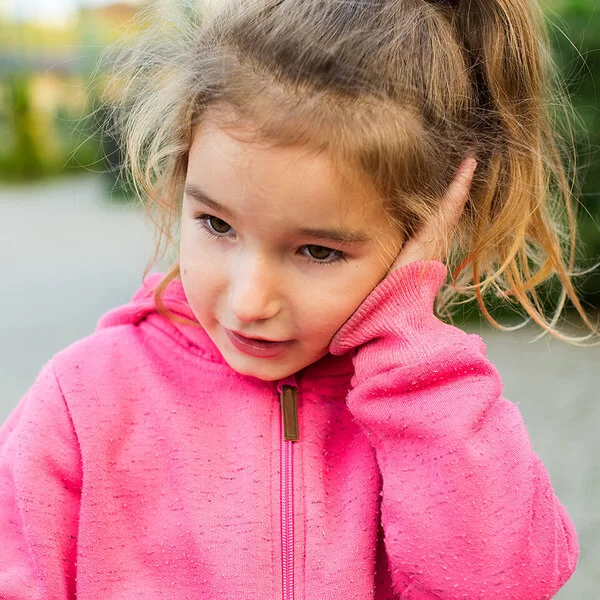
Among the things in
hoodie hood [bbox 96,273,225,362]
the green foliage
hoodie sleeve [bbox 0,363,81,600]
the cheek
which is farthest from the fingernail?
the green foliage

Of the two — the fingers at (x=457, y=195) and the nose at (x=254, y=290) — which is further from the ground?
the fingers at (x=457, y=195)

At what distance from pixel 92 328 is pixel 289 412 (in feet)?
14.3

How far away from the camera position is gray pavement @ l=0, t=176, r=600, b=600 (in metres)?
3.98

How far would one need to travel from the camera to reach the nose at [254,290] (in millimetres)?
1595

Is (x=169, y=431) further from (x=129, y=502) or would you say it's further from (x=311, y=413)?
(x=311, y=413)

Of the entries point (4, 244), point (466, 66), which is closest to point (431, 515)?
point (466, 66)

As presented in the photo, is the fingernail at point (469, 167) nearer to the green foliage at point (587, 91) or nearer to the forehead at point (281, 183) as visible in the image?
the forehead at point (281, 183)

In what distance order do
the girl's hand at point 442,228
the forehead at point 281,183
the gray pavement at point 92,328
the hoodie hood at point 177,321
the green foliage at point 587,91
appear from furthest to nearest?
the green foliage at point 587,91 → the gray pavement at point 92,328 → the hoodie hood at point 177,321 → the girl's hand at point 442,228 → the forehead at point 281,183

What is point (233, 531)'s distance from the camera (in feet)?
5.68

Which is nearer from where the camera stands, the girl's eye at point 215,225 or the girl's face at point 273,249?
the girl's face at point 273,249

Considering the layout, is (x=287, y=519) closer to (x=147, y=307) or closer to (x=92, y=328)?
(x=147, y=307)

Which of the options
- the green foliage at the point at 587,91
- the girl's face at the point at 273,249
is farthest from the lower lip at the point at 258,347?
the green foliage at the point at 587,91

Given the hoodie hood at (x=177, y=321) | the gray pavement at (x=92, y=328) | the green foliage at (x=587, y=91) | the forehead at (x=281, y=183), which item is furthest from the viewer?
the green foliage at (x=587, y=91)

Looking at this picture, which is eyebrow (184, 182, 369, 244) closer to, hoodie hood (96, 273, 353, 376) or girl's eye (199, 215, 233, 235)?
girl's eye (199, 215, 233, 235)
